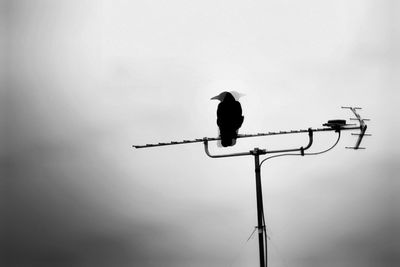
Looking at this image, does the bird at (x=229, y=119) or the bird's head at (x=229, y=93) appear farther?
the bird's head at (x=229, y=93)

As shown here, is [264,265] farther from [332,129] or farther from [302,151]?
[332,129]

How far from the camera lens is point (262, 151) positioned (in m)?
4.09

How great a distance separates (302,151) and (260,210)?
0.80 meters

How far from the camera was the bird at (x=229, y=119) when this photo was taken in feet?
13.6

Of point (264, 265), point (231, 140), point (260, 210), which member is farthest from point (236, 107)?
point (264, 265)

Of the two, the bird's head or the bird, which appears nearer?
the bird

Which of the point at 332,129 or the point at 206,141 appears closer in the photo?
the point at 332,129

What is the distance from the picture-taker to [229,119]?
4168 mm

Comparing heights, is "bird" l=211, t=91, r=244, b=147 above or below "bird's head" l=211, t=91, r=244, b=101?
below

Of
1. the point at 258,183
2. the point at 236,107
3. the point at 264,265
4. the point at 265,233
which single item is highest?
the point at 236,107

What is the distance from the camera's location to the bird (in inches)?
163

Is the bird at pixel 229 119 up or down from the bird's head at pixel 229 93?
down

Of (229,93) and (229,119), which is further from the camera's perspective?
(229,93)

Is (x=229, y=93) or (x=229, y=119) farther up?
(x=229, y=93)
